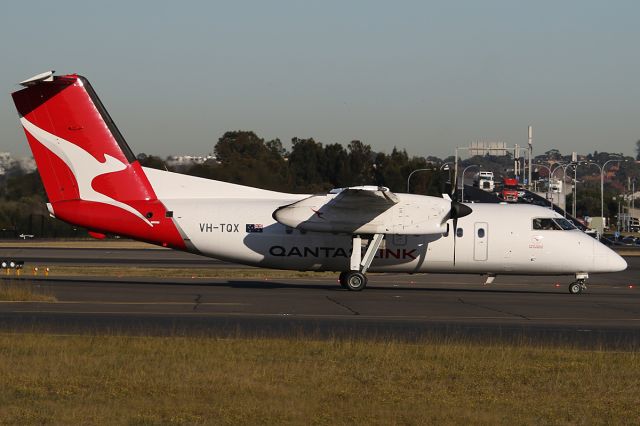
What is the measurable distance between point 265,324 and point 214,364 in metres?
5.58

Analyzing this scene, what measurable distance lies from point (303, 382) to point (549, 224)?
19448mm

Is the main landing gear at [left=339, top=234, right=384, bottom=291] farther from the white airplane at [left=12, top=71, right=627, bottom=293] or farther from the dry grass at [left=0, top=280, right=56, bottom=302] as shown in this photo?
the dry grass at [left=0, top=280, right=56, bottom=302]

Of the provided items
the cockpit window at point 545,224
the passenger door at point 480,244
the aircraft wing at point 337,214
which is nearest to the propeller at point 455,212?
the passenger door at point 480,244

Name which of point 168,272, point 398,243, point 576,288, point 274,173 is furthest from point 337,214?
point 274,173

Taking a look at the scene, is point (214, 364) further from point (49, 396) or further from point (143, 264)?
point (143, 264)

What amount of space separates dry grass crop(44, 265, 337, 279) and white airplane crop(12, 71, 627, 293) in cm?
734

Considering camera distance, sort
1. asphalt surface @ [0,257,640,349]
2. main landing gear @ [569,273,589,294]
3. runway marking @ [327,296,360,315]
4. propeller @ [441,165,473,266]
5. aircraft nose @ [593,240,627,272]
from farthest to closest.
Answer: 1. main landing gear @ [569,273,589,294]
2. aircraft nose @ [593,240,627,272]
3. propeller @ [441,165,473,266]
4. runway marking @ [327,296,360,315]
5. asphalt surface @ [0,257,640,349]

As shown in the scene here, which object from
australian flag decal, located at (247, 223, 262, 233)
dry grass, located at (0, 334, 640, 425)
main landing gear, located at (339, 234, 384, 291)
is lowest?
dry grass, located at (0, 334, 640, 425)

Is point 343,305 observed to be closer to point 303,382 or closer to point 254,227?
point 254,227

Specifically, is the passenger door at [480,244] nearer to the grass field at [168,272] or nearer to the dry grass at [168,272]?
the grass field at [168,272]

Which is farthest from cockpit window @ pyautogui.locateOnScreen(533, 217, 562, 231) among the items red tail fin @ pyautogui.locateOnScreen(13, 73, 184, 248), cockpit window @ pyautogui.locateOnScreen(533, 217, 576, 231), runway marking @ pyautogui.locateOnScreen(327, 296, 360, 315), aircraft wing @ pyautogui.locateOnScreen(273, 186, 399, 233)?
red tail fin @ pyautogui.locateOnScreen(13, 73, 184, 248)

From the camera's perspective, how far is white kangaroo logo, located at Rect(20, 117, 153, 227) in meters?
28.7

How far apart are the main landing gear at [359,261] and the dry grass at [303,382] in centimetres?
1241

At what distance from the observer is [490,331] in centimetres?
1966
